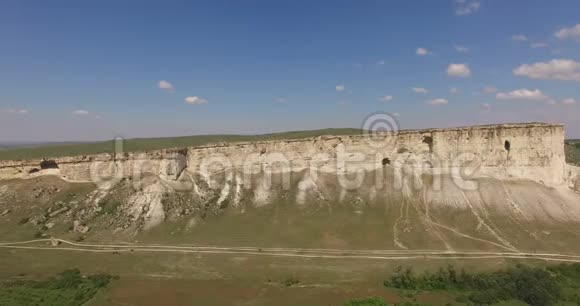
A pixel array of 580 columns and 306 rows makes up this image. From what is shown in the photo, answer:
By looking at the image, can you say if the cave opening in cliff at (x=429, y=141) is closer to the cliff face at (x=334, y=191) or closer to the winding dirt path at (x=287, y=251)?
the cliff face at (x=334, y=191)

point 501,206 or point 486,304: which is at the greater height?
point 501,206

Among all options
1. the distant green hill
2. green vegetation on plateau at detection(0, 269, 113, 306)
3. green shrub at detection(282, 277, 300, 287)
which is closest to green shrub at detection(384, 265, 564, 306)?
green shrub at detection(282, 277, 300, 287)

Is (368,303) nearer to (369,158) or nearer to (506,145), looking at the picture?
(369,158)

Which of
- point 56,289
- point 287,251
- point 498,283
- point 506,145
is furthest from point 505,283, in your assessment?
point 56,289

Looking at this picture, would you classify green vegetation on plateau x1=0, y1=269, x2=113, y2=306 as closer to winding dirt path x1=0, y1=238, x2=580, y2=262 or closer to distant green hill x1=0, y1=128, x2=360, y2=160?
winding dirt path x1=0, y1=238, x2=580, y2=262

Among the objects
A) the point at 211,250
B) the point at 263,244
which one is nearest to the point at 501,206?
the point at 263,244

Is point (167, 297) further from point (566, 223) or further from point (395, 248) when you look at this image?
point (566, 223)
